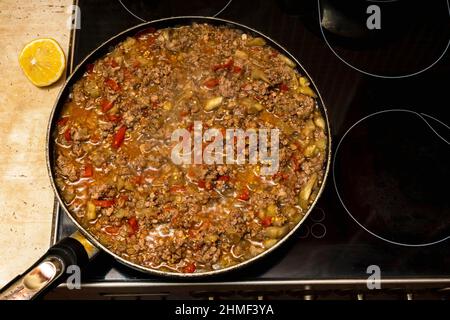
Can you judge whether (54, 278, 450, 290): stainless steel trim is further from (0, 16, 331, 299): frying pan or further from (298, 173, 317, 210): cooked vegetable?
(298, 173, 317, 210): cooked vegetable

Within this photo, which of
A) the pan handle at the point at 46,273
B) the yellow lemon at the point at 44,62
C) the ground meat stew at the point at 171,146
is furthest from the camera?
the yellow lemon at the point at 44,62

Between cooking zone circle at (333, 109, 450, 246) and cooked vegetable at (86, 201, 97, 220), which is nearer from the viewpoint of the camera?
cooked vegetable at (86, 201, 97, 220)

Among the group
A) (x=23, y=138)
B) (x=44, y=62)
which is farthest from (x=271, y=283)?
(x=44, y=62)

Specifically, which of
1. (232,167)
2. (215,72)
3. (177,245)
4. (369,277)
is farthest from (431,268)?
(215,72)

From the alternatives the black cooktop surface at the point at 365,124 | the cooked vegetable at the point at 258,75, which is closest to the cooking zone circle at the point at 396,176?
the black cooktop surface at the point at 365,124

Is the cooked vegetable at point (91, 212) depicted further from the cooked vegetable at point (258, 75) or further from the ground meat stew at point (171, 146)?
the cooked vegetable at point (258, 75)

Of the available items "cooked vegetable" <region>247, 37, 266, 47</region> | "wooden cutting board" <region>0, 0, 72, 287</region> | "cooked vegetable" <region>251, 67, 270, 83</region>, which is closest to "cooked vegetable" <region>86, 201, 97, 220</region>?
"wooden cutting board" <region>0, 0, 72, 287</region>
